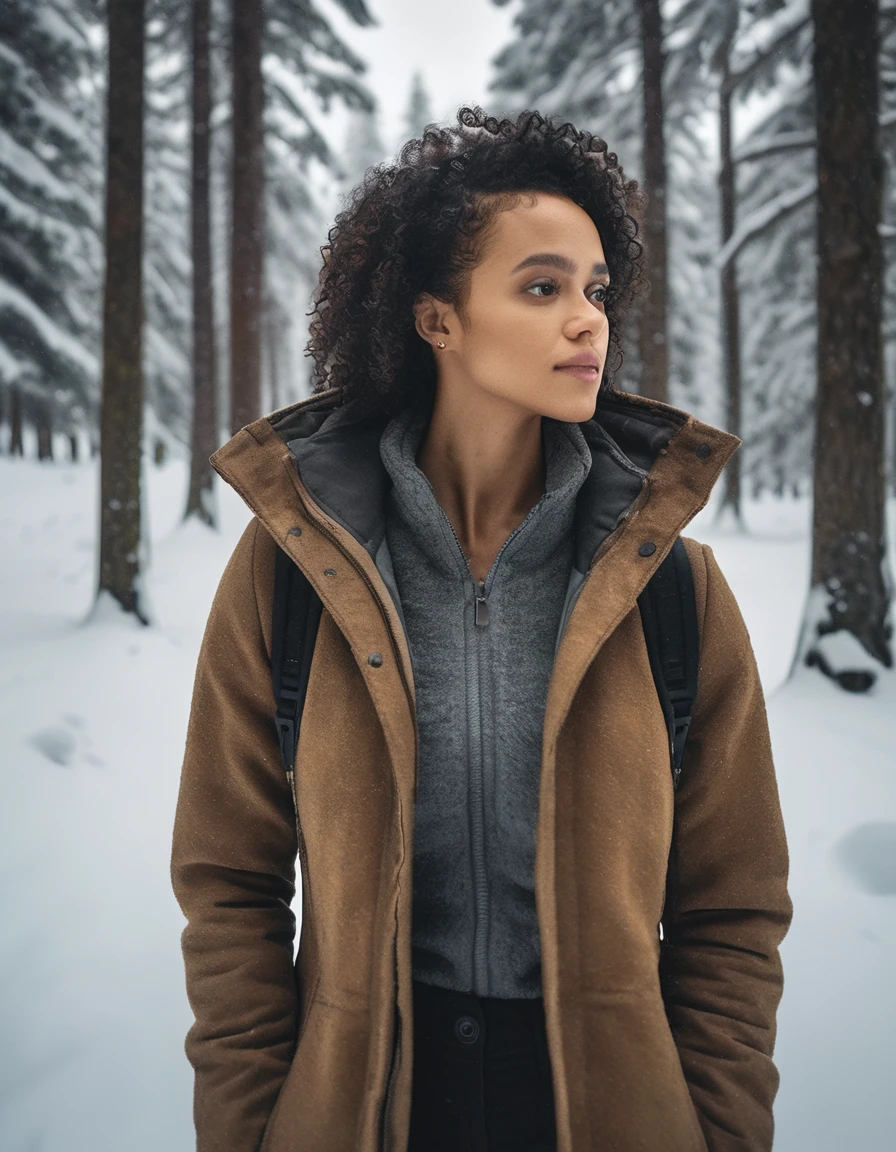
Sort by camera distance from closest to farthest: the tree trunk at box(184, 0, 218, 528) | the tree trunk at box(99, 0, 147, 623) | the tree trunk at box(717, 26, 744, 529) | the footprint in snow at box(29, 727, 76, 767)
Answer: the footprint in snow at box(29, 727, 76, 767)
the tree trunk at box(99, 0, 147, 623)
the tree trunk at box(184, 0, 218, 528)
the tree trunk at box(717, 26, 744, 529)

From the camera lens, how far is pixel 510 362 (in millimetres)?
1902

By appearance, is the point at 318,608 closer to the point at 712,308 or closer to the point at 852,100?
the point at 852,100

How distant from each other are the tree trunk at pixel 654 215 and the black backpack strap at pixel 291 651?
11637 millimetres

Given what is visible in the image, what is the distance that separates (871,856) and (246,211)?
1208 cm

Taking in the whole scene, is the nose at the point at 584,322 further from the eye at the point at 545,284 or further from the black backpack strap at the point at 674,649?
the black backpack strap at the point at 674,649

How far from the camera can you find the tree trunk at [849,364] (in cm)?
636

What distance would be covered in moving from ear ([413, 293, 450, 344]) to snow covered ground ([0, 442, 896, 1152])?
306cm

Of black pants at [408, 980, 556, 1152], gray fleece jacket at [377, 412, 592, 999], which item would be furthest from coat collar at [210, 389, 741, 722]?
black pants at [408, 980, 556, 1152]

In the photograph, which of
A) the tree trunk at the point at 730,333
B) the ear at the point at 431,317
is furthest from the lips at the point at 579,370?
the tree trunk at the point at 730,333

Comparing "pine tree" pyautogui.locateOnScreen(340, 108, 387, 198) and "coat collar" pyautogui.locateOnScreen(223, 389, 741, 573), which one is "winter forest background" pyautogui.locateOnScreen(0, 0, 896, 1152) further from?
"pine tree" pyautogui.locateOnScreen(340, 108, 387, 198)

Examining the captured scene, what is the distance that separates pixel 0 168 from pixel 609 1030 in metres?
19.8

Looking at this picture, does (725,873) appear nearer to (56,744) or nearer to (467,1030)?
(467,1030)

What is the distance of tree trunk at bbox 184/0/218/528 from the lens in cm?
1445

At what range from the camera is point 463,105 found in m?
2.17
